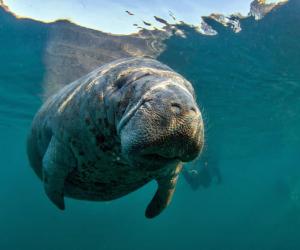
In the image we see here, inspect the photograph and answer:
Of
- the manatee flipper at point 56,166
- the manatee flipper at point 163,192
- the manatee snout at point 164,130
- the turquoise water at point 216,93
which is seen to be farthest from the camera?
the turquoise water at point 216,93

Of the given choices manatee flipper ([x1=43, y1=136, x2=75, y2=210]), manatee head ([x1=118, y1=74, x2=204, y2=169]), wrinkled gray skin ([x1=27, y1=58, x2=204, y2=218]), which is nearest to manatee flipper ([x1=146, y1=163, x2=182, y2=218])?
wrinkled gray skin ([x1=27, y1=58, x2=204, y2=218])

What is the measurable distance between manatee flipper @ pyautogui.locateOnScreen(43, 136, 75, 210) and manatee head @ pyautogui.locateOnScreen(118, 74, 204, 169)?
1.87 m

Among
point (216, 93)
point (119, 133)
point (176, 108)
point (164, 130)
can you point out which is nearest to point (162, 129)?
point (164, 130)

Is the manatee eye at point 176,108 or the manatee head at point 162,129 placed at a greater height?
the manatee eye at point 176,108

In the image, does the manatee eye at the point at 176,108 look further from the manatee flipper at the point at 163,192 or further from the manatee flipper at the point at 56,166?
the manatee flipper at the point at 163,192

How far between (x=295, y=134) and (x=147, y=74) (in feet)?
94.8

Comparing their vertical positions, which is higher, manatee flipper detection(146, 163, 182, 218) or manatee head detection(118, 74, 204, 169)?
manatee head detection(118, 74, 204, 169)

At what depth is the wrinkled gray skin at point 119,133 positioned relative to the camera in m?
2.47

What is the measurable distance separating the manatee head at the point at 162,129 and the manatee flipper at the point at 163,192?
2.30 metres

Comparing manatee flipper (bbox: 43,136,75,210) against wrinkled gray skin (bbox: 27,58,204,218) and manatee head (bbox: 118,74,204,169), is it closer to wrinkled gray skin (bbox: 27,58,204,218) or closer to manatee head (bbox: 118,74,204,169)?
wrinkled gray skin (bbox: 27,58,204,218)

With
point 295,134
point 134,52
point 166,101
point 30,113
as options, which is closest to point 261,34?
point 134,52

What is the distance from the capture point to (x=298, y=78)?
643 inches

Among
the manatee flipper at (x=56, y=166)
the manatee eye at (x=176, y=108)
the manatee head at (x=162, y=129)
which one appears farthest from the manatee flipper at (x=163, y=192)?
the manatee eye at (x=176, y=108)

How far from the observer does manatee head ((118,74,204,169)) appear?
241cm
